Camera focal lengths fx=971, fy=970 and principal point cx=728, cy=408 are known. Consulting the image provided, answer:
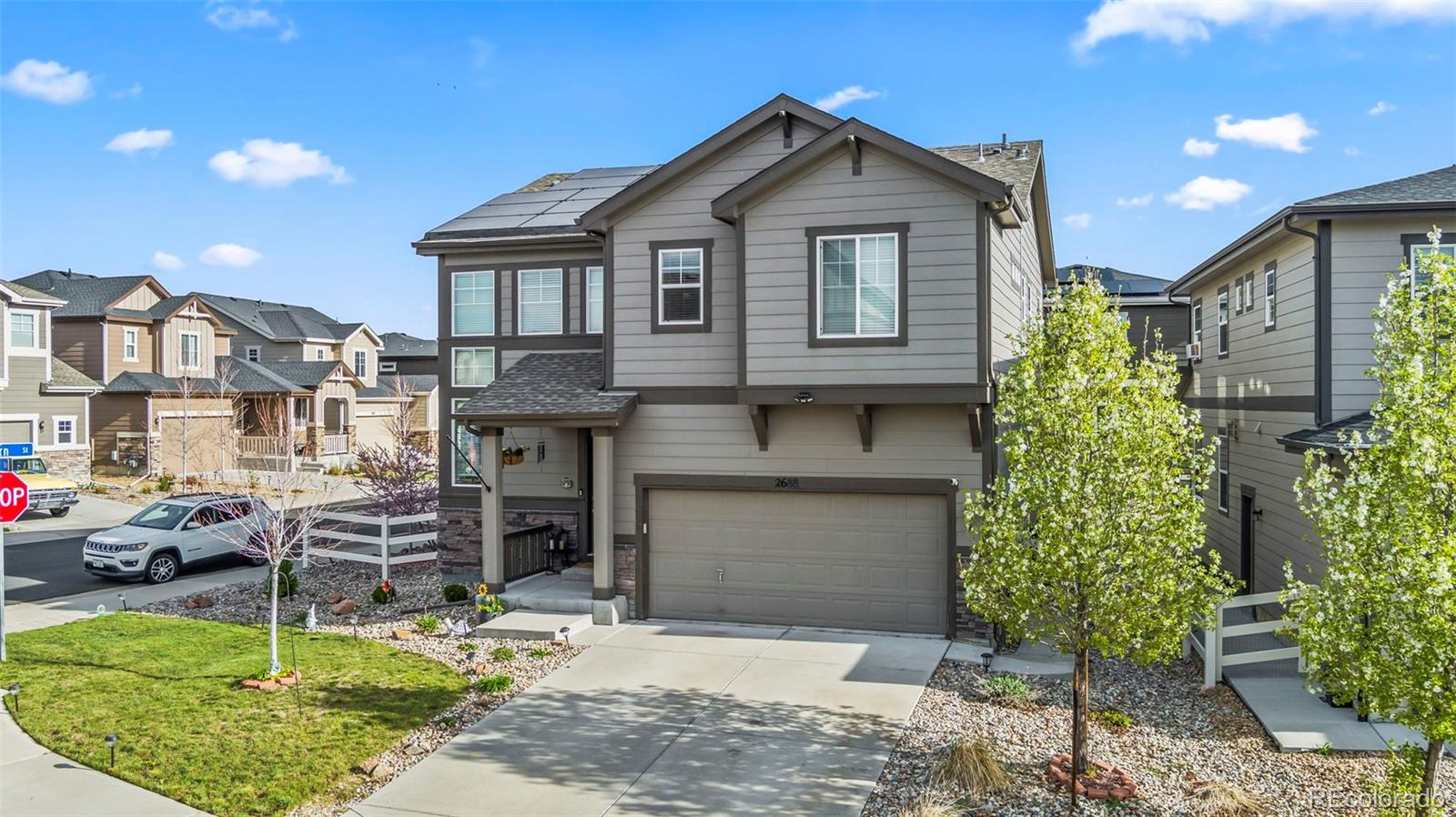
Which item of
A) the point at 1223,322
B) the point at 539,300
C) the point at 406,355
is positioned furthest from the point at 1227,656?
the point at 406,355

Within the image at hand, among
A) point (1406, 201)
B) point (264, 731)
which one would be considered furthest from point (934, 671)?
point (1406, 201)

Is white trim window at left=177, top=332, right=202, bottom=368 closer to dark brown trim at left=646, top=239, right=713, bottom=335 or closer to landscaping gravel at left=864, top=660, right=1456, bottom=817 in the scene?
dark brown trim at left=646, top=239, right=713, bottom=335

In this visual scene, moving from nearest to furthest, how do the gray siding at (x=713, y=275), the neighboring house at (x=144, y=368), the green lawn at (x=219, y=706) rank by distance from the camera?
1. the green lawn at (x=219, y=706)
2. the gray siding at (x=713, y=275)
3. the neighboring house at (x=144, y=368)

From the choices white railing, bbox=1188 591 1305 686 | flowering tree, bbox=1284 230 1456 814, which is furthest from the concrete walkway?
white railing, bbox=1188 591 1305 686

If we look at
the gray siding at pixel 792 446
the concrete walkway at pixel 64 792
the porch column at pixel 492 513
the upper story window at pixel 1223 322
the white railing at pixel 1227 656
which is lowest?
the concrete walkway at pixel 64 792

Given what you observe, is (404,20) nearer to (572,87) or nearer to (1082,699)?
(572,87)

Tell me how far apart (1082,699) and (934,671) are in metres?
3.30

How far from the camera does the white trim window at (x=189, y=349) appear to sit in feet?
137

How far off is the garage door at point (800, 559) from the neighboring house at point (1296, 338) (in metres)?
4.54

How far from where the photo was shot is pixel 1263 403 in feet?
49.2

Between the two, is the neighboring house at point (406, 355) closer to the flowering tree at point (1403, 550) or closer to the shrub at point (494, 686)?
the shrub at point (494, 686)

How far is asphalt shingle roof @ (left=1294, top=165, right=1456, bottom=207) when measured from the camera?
11.8 metres

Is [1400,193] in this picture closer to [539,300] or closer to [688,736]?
[688,736]

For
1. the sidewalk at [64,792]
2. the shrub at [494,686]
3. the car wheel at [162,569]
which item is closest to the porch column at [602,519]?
the shrub at [494,686]
